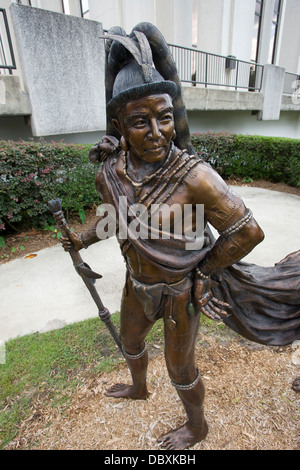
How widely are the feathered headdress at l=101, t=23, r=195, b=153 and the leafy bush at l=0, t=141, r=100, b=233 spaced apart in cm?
410

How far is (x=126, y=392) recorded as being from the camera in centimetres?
250

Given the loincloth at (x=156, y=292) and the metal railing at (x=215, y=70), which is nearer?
the loincloth at (x=156, y=292)

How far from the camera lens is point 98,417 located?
2.38 meters

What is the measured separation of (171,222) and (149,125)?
0.46 m

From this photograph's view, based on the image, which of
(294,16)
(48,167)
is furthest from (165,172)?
(294,16)

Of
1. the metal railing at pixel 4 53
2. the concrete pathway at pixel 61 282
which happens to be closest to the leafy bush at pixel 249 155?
the concrete pathway at pixel 61 282

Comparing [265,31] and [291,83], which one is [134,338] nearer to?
[265,31]

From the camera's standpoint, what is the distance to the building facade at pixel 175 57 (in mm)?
5758

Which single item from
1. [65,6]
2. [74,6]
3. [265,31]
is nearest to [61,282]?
[74,6]

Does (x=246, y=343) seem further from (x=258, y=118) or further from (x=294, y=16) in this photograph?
(x=294, y=16)

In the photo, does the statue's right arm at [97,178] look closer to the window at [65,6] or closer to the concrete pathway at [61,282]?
the concrete pathway at [61,282]

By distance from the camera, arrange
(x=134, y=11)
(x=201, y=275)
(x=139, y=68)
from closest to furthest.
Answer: (x=139, y=68) → (x=201, y=275) → (x=134, y=11)

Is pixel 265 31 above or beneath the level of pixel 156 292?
above

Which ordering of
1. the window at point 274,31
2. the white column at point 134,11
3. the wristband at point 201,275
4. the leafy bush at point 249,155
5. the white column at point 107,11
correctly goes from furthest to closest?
1. the window at point 274,31
2. the white column at point 107,11
3. the white column at point 134,11
4. the leafy bush at point 249,155
5. the wristband at point 201,275
